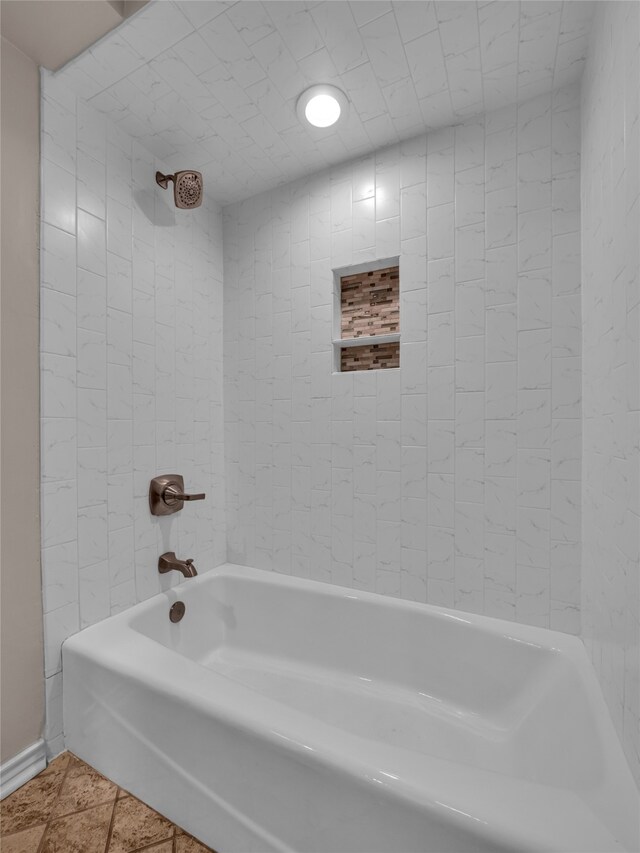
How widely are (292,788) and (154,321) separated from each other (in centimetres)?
166

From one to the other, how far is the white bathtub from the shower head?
1.67 metres

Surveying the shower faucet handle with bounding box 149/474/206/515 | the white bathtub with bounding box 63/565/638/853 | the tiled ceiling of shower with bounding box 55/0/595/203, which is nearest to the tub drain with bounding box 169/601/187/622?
the white bathtub with bounding box 63/565/638/853

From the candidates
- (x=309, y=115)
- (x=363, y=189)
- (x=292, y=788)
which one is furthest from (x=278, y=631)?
(x=309, y=115)

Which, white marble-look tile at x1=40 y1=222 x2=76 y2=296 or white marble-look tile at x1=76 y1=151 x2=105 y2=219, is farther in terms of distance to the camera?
white marble-look tile at x1=76 y1=151 x2=105 y2=219

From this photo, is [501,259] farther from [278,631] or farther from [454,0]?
[278,631]

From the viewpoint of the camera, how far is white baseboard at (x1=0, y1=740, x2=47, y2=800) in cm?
121

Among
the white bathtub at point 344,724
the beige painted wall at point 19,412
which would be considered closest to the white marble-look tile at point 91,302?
A: the beige painted wall at point 19,412

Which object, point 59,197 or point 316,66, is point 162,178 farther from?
point 316,66

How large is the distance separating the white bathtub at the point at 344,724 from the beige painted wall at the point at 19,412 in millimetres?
146

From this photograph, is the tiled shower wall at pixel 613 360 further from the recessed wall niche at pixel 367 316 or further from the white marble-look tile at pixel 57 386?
the white marble-look tile at pixel 57 386

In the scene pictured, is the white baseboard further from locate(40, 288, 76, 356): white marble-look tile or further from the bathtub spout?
locate(40, 288, 76, 356): white marble-look tile

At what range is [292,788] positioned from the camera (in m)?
0.92

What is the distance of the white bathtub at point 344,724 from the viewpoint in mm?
794

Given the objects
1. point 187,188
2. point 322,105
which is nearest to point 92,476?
point 187,188
